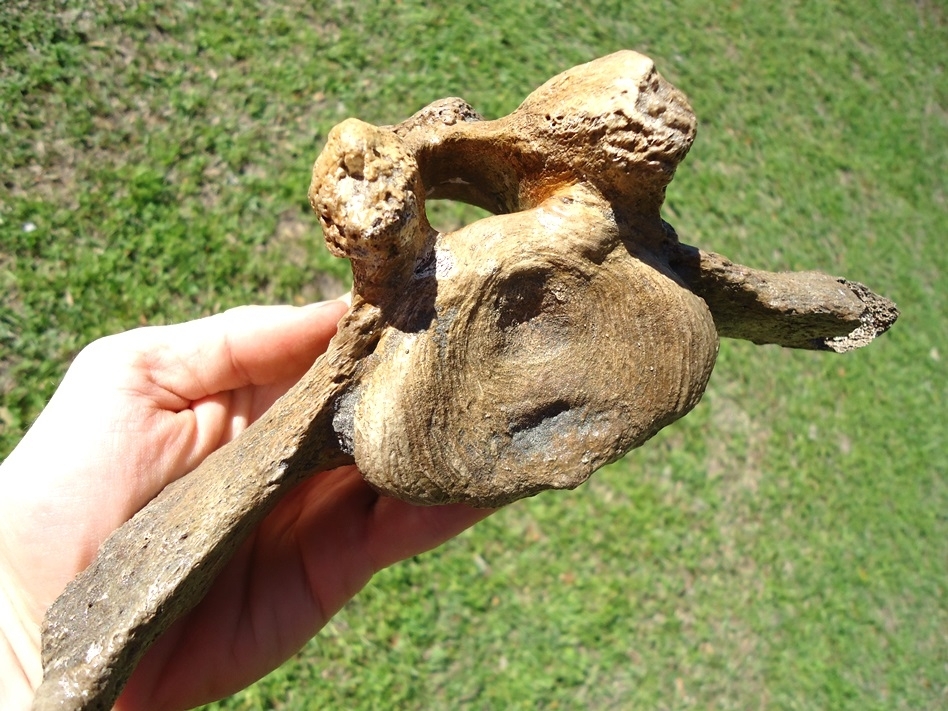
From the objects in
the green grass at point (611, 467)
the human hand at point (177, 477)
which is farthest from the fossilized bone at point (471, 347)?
the green grass at point (611, 467)

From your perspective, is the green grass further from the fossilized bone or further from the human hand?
the fossilized bone

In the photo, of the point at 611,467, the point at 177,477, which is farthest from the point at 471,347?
the point at 611,467

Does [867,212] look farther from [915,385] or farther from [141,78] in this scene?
[141,78]

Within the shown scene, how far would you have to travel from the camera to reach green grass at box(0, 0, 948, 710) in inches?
127

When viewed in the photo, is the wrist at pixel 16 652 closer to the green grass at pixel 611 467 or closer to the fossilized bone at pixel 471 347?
the fossilized bone at pixel 471 347

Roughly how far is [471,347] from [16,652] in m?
1.46

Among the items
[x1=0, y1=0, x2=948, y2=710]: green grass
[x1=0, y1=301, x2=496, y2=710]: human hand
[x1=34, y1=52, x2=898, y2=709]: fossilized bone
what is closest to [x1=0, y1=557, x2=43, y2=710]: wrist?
[x1=0, y1=301, x2=496, y2=710]: human hand

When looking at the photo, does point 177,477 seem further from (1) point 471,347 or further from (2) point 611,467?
(2) point 611,467

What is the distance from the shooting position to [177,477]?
7.25 feet

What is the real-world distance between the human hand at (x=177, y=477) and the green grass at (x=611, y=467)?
824mm

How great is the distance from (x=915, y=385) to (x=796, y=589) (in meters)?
1.75

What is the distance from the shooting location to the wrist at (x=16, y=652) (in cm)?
188

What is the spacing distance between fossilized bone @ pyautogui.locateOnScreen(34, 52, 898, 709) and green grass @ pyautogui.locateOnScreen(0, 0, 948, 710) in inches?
63.2

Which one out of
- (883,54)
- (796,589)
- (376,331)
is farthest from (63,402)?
(883,54)
